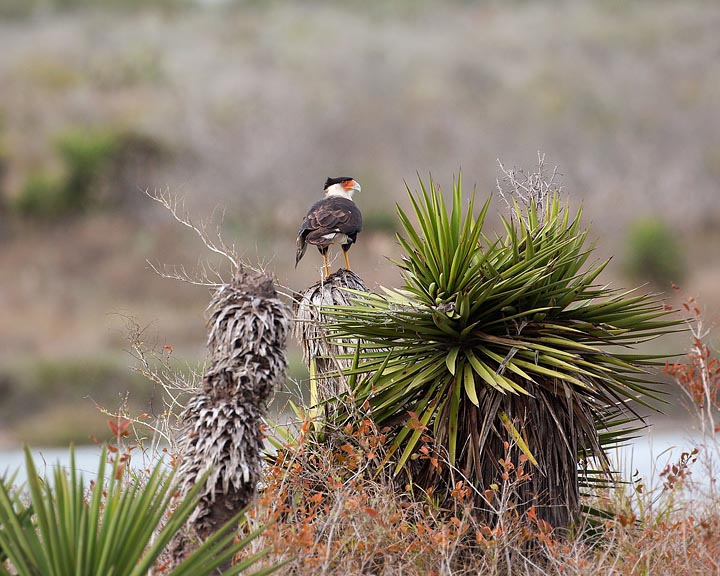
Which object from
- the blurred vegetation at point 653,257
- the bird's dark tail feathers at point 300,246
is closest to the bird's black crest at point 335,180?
the bird's dark tail feathers at point 300,246

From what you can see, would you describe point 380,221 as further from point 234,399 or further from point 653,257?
point 234,399

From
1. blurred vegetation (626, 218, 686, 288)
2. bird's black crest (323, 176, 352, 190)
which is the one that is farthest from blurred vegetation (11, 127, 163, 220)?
bird's black crest (323, 176, 352, 190)

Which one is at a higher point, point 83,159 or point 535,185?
point 83,159

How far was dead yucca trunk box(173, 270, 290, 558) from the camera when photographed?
490 cm

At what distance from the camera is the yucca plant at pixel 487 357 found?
20.8 ft

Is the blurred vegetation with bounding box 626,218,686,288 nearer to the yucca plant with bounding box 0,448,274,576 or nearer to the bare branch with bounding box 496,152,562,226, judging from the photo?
the bare branch with bounding box 496,152,562,226

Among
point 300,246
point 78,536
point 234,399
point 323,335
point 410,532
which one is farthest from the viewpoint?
point 300,246

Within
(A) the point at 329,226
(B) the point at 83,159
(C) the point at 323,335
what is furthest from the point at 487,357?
(B) the point at 83,159

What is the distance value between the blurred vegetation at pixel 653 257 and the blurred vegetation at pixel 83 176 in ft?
56.3

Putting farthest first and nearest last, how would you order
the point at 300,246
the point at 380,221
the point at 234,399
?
the point at 380,221 < the point at 300,246 < the point at 234,399

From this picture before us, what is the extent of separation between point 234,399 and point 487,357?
2.24m

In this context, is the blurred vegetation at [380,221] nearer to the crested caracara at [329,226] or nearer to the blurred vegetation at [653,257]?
the blurred vegetation at [653,257]

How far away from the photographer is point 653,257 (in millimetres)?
28781

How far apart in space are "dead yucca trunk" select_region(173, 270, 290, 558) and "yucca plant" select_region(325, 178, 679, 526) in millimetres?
1441
